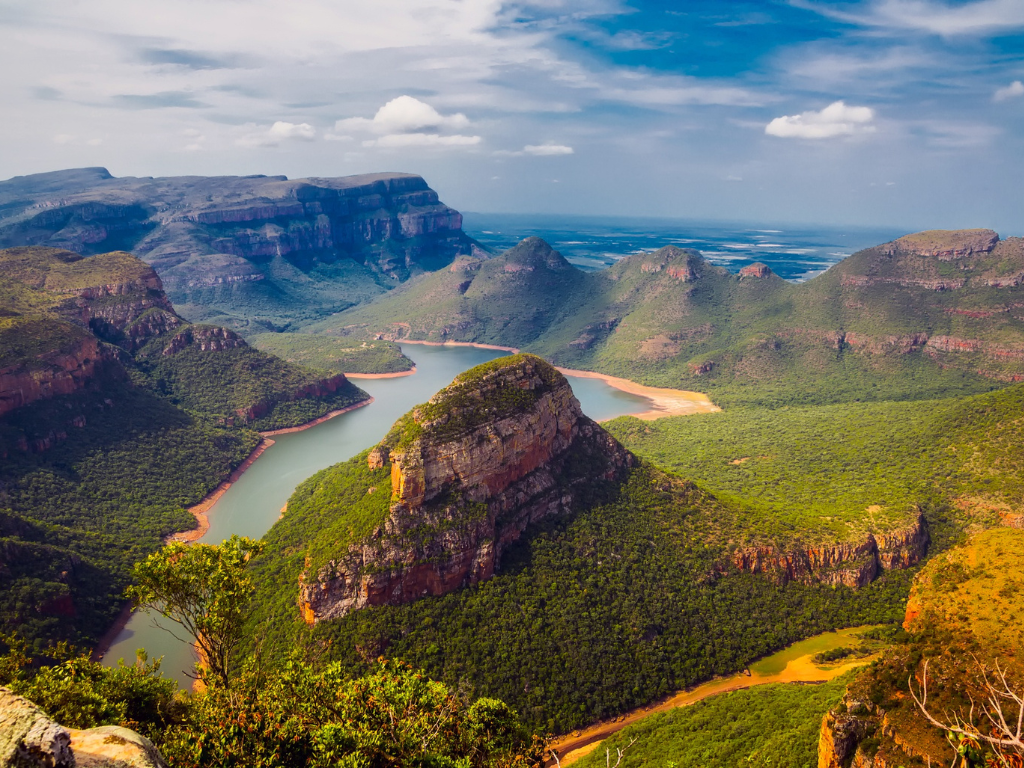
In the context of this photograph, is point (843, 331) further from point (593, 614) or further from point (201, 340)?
point (201, 340)

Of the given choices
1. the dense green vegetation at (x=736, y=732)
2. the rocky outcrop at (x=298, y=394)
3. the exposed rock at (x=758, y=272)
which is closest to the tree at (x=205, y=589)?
the dense green vegetation at (x=736, y=732)

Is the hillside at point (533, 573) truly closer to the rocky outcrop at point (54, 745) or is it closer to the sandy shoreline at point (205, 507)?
the sandy shoreline at point (205, 507)

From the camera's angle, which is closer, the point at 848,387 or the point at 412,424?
the point at 412,424

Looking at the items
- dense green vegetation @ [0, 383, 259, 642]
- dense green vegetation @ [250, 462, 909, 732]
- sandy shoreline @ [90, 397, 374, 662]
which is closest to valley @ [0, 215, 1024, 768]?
dense green vegetation @ [250, 462, 909, 732]

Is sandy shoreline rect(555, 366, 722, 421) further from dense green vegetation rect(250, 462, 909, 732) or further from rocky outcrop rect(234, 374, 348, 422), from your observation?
→ rocky outcrop rect(234, 374, 348, 422)

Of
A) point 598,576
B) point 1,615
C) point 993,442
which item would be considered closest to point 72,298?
point 1,615

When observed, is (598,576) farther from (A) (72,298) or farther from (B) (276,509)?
(A) (72,298)
